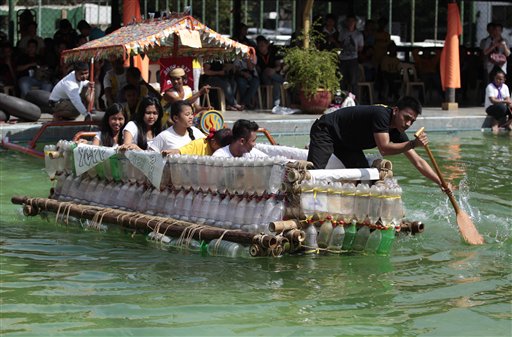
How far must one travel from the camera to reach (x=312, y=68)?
1911 cm

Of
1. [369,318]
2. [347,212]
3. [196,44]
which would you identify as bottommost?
[369,318]

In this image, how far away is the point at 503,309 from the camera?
7.03 metres

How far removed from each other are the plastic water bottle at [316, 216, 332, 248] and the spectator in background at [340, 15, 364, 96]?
13637 mm

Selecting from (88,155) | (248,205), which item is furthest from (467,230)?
(88,155)

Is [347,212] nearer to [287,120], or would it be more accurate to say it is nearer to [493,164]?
[493,164]

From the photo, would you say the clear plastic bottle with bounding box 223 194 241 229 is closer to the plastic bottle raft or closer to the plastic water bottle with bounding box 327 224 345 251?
the plastic bottle raft

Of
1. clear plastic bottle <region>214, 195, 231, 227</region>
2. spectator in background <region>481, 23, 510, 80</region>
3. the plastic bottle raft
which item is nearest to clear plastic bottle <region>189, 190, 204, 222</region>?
the plastic bottle raft

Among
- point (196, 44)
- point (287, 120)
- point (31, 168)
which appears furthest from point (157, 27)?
point (287, 120)

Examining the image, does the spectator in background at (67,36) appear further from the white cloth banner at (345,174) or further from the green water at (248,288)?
the white cloth banner at (345,174)

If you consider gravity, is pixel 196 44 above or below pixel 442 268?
above

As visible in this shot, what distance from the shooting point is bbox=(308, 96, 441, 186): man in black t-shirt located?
8727 millimetres

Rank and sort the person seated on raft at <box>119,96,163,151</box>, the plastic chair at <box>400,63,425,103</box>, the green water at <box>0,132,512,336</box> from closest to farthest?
1. the green water at <box>0,132,512,336</box>
2. the person seated on raft at <box>119,96,163,151</box>
3. the plastic chair at <box>400,63,425,103</box>

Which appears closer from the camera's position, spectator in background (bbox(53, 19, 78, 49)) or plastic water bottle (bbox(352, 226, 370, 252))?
plastic water bottle (bbox(352, 226, 370, 252))

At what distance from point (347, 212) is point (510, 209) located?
3.58 m
